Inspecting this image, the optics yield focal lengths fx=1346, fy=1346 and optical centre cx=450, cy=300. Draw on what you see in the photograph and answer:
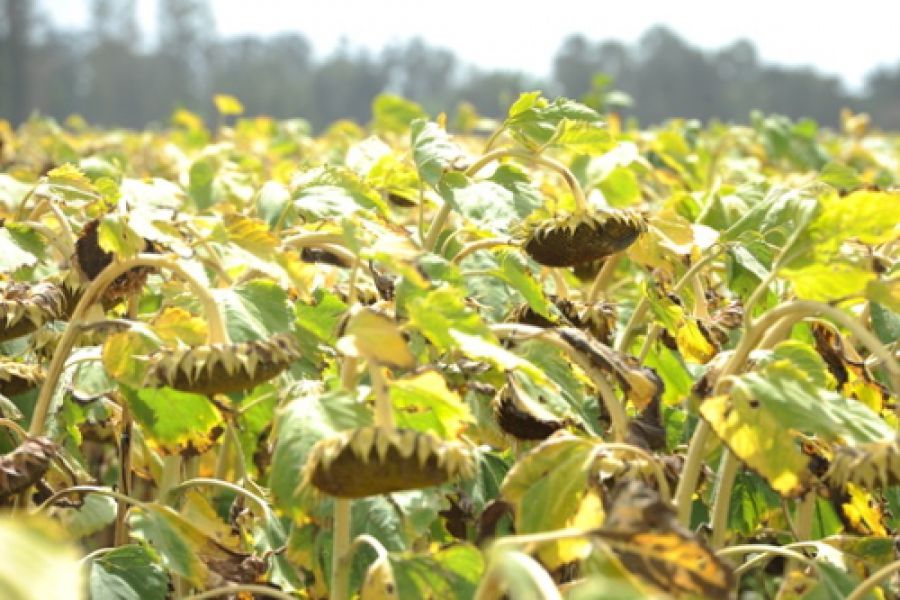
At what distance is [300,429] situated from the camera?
1025 millimetres

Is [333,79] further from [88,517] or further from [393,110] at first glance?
[88,517]

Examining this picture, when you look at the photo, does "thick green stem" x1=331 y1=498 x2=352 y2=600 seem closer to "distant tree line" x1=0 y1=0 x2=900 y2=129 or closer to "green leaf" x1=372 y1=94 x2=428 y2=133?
"green leaf" x1=372 y1=94 x2=428 y2=133

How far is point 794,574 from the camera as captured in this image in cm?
120

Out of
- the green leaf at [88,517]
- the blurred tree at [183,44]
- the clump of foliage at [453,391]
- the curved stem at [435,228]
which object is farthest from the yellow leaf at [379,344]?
the blurred tree at [183,44]

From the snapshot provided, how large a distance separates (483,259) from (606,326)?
29 cm

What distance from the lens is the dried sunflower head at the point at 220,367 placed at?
3.57 feet

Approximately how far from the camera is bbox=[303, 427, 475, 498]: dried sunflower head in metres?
0.96

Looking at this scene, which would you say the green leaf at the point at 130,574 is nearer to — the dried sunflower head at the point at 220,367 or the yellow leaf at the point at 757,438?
Answer: the dried sunflower head at the point at 220,367

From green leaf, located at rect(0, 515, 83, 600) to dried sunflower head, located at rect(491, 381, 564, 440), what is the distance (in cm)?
71

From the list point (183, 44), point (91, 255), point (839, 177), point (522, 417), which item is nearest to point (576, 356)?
point (522, 417)

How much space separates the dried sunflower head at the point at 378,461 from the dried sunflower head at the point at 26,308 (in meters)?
0.54

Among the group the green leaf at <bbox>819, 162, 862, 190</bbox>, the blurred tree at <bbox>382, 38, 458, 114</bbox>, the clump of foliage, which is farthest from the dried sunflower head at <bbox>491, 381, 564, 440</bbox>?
the blurred tree at <bbox>382, 38, 458, 114</bbox>

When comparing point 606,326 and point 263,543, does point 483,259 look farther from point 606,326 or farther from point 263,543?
point 263,543

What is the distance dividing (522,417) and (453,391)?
0.33ft
